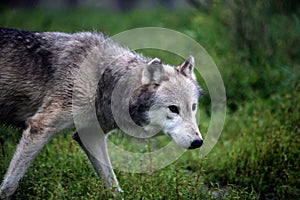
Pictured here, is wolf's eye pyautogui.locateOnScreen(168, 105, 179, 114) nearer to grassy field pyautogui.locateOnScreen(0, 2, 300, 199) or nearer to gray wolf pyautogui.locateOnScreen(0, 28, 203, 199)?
gray wolf pyautogui.locateOnScreen(0, 28, 203, 199)

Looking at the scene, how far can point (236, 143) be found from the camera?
20.6 feet

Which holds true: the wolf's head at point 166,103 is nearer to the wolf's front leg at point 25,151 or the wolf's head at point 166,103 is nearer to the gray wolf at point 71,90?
the gray wolf at point 71,90

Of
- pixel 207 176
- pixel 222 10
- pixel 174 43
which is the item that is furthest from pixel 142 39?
pixel 207 176

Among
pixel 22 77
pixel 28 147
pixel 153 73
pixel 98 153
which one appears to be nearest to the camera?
pixel 28 147

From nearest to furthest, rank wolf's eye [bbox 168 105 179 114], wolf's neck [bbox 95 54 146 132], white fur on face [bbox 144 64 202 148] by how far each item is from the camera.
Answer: white fur on face [bbox 144 64 202 148] < wolf's eye [bbox 168 105 179 114] < wolf's neck [bbox 95 54 146 132]

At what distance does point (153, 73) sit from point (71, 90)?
0.80 meters

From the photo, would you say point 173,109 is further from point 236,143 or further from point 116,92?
point 236,143

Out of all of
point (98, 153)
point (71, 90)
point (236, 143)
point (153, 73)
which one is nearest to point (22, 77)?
point (71, 90)

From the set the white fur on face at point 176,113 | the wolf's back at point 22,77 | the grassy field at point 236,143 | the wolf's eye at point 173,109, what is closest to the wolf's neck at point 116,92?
the white fur on face at point 176,113

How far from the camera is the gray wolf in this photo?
448cm

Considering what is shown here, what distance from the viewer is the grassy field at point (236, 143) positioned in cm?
475

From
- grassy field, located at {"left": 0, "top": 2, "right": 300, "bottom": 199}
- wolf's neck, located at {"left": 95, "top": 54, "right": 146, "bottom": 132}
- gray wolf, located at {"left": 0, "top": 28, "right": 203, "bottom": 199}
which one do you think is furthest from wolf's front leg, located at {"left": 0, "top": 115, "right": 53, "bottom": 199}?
wolf's neck, located at {"left": 95, "top": 54, "right": 146, "bottom": 132}

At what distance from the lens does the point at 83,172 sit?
5.25 m

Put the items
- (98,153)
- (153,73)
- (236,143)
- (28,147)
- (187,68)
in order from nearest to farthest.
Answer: (28,147), (153,73), (187,68), (98,153), (236,143)
